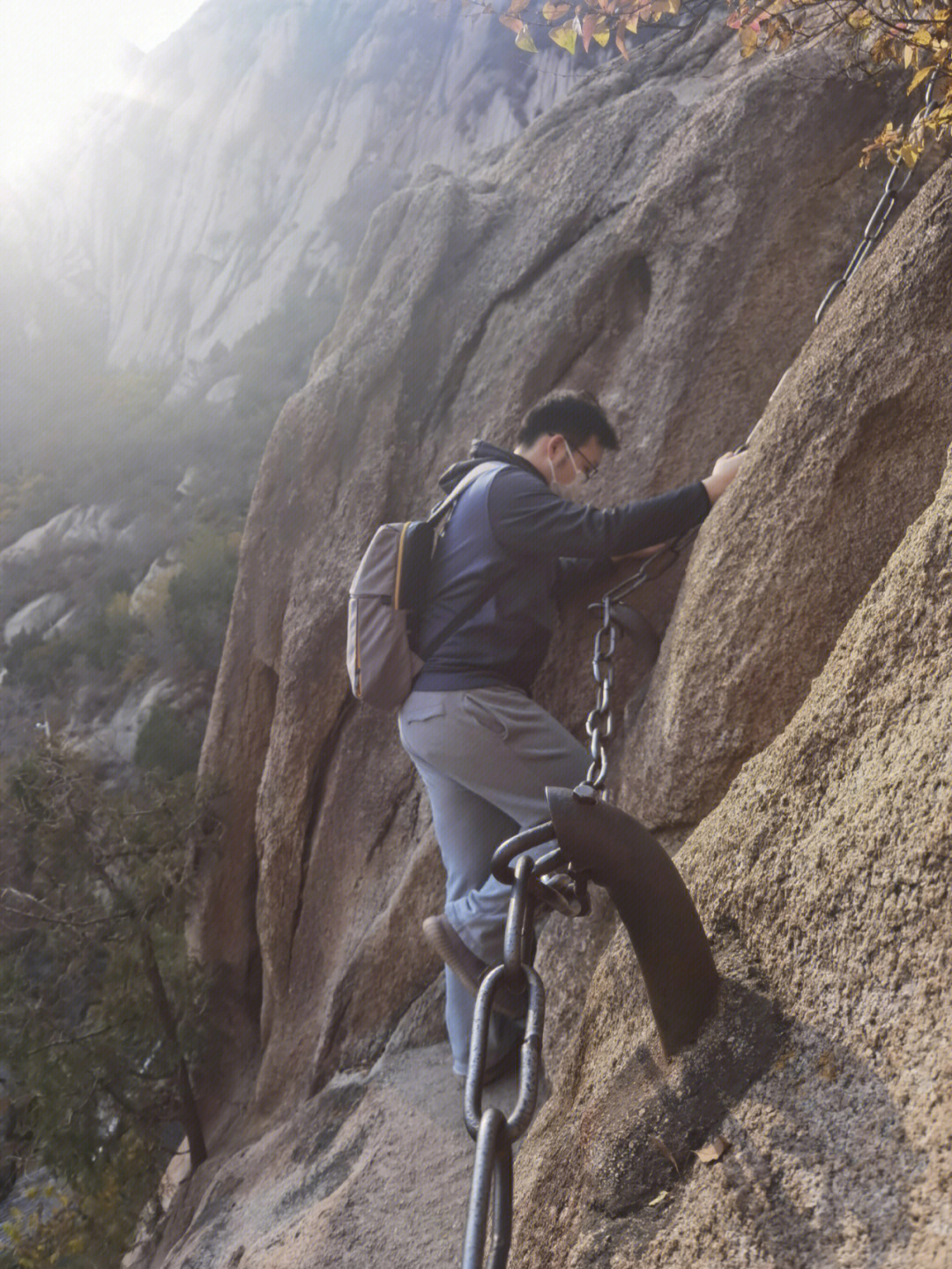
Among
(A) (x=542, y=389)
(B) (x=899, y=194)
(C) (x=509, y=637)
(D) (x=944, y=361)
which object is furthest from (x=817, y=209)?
(C) (x=509, y=637)

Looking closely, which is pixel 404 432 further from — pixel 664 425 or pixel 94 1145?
pixel 94 1145

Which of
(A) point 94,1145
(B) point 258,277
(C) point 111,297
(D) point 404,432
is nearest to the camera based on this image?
(D) point 404,432

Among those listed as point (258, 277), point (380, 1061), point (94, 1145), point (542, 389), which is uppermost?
point (258, 277)

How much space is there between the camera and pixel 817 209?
4750 mm

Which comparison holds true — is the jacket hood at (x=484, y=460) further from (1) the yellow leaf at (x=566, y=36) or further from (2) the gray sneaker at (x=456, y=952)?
(2) the gray sneaker at (x=456, y=952)

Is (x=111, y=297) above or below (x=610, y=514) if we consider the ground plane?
above

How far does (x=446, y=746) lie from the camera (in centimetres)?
338

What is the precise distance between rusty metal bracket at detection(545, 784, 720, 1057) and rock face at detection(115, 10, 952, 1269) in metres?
0.06

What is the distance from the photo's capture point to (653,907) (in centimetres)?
174

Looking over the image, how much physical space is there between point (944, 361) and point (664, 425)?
6.27 feet

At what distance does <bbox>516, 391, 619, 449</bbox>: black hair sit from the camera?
394 centimetres

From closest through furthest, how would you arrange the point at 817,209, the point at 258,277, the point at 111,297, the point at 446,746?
the point at 446,746 < the point at 817,209 < the point at 258,277 < the point at 111,297

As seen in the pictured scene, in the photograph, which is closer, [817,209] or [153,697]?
[817,209]

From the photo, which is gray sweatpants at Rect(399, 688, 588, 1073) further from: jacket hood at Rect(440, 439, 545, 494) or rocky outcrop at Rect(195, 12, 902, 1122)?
rocky outcrop at Rect(195, 12, 902, 1122)
